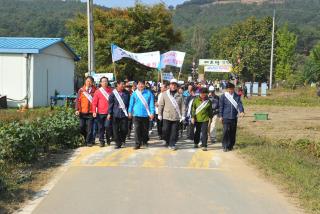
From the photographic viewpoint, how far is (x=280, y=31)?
280 feet

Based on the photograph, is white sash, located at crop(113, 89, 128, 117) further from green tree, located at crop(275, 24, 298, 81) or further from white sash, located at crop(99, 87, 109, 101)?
green tree, located at crop(275, 24, 298, 81)

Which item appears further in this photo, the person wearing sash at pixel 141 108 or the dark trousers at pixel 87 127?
the dark trousers at pixel 87 127

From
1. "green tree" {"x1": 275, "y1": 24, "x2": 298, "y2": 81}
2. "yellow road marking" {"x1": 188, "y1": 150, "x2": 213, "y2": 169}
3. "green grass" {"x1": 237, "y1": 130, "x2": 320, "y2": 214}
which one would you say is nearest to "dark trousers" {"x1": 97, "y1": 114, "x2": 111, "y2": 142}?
"yellow road marking" {"x1": 188, "y1": 150, "x2": 213, "y2": 169}

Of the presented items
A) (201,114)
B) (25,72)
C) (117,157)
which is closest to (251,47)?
(25,72)

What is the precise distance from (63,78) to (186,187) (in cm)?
2537

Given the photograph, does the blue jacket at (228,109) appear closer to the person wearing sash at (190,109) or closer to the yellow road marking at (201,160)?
the yellow road marking at (201,160)

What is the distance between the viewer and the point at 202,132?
46.2 ft

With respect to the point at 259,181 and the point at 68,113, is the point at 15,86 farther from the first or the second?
the point at 259,181

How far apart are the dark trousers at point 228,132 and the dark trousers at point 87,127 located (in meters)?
3.36

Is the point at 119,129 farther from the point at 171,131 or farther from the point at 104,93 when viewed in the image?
the point at 171,131

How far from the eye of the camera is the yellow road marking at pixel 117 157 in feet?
36.7

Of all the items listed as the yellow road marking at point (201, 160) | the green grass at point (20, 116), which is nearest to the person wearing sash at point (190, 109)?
the yellow road marking at point (201, 160)

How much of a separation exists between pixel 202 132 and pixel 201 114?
0.47 m

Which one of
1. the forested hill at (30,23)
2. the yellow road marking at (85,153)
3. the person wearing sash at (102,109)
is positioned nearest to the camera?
the yellow road marking at (85,153)
